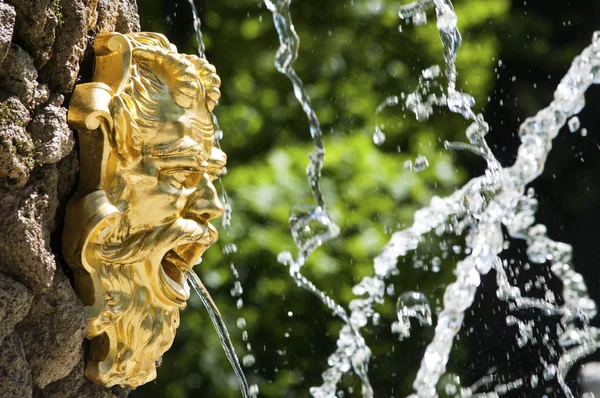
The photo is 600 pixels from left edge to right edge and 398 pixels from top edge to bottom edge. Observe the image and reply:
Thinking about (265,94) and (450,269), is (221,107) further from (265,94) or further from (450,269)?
(450,269)

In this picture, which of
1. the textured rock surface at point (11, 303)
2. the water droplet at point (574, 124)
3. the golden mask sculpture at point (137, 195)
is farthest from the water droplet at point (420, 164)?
the textured rock surface at point (11, 303)

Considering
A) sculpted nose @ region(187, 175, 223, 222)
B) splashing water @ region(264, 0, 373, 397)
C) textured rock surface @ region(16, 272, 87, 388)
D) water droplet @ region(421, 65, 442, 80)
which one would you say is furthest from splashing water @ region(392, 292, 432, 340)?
textured rock surface @ region(16, 272, 87, 388)

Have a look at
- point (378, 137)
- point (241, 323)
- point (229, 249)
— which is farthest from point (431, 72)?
point (241, 323)

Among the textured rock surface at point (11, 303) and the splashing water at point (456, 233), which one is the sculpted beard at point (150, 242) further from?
the splashing water at point (456, 233)

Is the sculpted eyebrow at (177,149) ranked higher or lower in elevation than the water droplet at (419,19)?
higher

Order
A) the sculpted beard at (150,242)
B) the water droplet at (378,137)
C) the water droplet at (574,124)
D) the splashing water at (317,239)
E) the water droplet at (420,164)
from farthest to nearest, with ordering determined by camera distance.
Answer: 1. the water droplet at (574,124)
2. the water droplet at (378,137)
3. the water droplet at (420,164)
4. the splashing water at (317,239)
5. the sculpted beard at (150,242)

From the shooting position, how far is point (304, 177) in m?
3.57

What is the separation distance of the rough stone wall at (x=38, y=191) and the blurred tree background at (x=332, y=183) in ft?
8.73

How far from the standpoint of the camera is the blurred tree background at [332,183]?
11.6ft

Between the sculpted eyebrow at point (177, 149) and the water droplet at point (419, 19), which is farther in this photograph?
the water droplet at point (419, 19)

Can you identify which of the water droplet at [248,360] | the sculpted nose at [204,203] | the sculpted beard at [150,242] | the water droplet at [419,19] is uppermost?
the sculpted nose at [204,203]

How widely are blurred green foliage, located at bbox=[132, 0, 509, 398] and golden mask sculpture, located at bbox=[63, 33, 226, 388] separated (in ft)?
8.43

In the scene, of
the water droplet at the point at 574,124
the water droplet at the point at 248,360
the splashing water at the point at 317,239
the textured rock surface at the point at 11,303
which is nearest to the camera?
the textured rock surface at the point at 11,303

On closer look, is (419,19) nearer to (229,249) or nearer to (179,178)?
(229,249)
